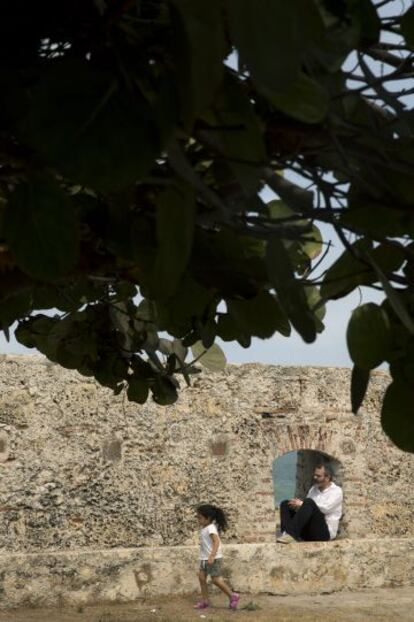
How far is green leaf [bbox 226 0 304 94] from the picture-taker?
33.4 inches

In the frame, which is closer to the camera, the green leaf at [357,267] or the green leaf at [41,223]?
the green leaf at [41,223]

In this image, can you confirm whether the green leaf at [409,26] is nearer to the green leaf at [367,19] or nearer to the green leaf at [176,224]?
the green leaf at [367,19]

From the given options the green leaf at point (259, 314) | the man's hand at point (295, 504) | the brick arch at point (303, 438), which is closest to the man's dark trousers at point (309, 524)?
the man's hand at point (295, 504)

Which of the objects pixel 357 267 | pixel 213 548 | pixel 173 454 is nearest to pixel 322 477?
pixel 173 454

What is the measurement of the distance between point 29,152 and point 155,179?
0.63 feet

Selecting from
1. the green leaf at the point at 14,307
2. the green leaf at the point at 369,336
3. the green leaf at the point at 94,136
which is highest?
the green leaf at the point at 14,307

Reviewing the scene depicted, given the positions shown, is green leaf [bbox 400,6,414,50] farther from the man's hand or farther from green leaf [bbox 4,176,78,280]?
the man's hand

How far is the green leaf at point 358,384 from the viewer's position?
129 centimetres

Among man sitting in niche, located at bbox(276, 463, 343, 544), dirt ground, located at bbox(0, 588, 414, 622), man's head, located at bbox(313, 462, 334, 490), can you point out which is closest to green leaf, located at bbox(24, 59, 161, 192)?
dirt ground, located at bbox(0, 588, 414, 622)

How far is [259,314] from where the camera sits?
1.57 m

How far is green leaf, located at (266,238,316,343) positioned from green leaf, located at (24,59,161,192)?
0.17 metres

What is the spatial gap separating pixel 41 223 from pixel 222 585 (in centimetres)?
843

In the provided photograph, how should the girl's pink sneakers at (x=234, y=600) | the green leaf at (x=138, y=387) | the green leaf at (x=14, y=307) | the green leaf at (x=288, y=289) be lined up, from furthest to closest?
the girl's pink sneakers at (x=234, y=600)
the green leaf at (x=138, y=387)
the green leaf at (x=14, y=307)
the green leaf at (x=288, y=289)

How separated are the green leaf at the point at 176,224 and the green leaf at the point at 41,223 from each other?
0.32 ft
